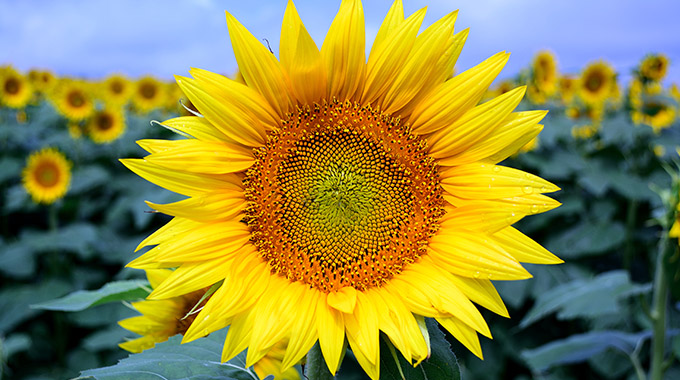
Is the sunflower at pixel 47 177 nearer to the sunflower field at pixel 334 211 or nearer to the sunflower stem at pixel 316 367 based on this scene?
the sunflower field at pixel 334 211

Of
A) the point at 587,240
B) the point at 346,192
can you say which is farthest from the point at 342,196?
the point at 587,240

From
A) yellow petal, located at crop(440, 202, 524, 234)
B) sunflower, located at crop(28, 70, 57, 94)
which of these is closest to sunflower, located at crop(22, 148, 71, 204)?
sunflower, located at crop(28, 70, 57, 94)

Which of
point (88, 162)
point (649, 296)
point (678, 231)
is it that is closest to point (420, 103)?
point (678, 231)

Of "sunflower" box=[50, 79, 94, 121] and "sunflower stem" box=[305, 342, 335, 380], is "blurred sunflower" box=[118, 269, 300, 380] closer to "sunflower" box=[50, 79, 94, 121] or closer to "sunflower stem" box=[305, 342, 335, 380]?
"sunflower stem" box=[305, 342, 335, 380]

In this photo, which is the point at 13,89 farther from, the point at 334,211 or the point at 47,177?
the point at 334,211

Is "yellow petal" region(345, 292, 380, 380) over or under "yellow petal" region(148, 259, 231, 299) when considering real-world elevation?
under

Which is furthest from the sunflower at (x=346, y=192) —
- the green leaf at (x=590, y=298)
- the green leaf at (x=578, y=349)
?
the green leaf at (x=578, y=349)
